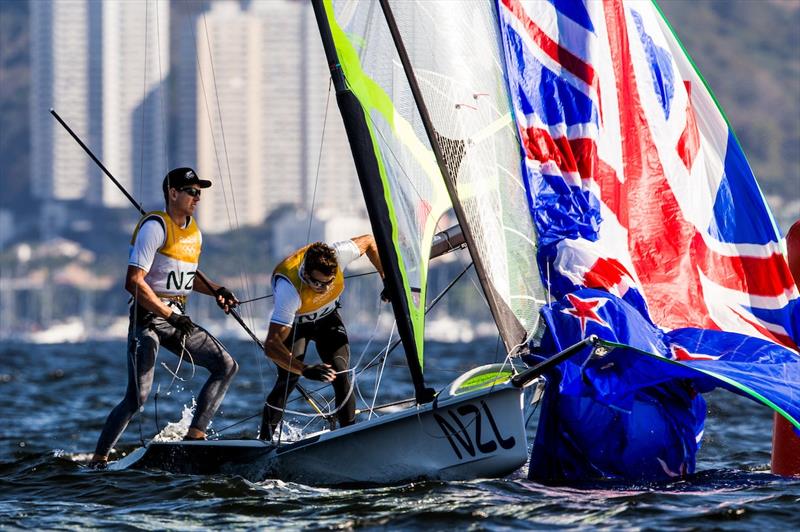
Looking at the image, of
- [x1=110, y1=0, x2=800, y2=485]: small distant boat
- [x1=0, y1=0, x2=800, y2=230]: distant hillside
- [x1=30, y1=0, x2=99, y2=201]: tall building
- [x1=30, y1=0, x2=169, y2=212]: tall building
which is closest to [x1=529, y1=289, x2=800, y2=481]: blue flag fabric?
[x1=110, y1=0, x2=800, y2=485]: small distant boat

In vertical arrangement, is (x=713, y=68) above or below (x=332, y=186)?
above

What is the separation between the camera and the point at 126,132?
142m

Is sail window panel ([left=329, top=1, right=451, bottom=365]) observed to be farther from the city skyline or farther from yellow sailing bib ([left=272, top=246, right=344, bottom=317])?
the city skyline


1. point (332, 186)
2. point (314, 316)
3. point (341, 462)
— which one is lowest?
point (341, 462)

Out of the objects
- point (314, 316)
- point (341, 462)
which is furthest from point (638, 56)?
point (341, 462)

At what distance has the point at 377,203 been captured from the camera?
5980 mm

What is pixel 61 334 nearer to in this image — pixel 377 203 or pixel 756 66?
pixel 377 203

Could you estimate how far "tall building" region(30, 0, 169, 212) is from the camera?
140500 millimetres

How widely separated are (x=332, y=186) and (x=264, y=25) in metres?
21.0

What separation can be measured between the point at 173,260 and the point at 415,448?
1.54 m

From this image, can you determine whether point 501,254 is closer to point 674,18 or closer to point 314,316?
point 314,316

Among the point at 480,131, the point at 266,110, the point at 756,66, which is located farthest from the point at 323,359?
the point at 756,66

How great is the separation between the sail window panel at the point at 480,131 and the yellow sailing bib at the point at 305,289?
2.33 feet

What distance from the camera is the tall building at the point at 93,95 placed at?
14050 cm
